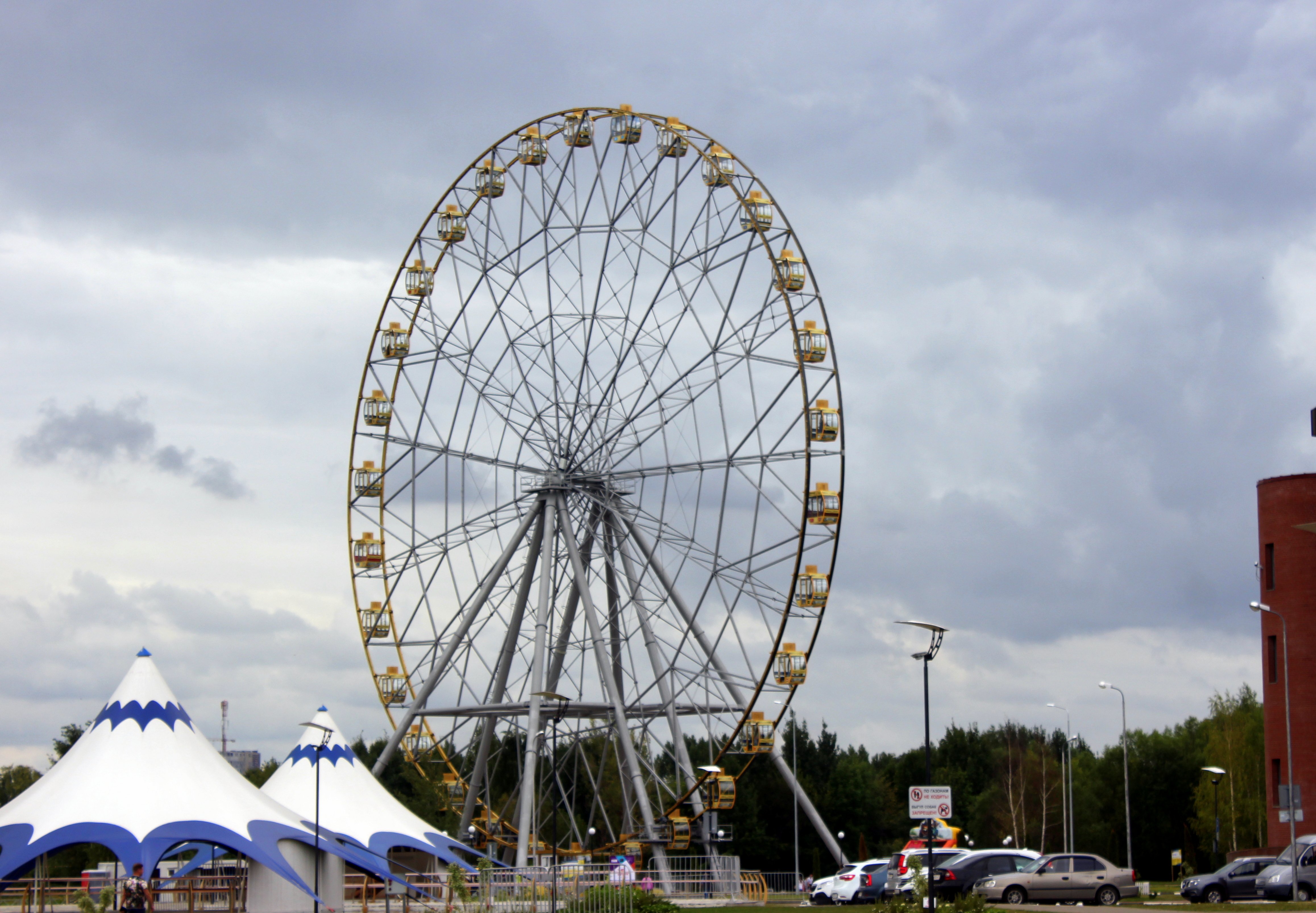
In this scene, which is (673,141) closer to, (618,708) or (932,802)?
(618,708)

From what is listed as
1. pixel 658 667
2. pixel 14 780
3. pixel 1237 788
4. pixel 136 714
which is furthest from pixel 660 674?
pixel 14 780

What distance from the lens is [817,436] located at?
44.2m

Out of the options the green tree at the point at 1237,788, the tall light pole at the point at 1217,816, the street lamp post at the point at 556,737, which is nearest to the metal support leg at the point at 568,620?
the street lamp post at the point at 556,737

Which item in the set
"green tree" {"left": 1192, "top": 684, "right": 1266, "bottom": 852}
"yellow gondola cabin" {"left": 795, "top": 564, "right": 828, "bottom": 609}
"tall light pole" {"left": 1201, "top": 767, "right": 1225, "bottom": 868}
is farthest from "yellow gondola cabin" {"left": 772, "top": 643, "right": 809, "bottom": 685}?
"green tree" {"left": 1192, "top": 684, "right": 1266, "bottom": 852}

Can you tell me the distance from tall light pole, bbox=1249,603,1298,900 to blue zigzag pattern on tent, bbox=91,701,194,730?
25.9 meters

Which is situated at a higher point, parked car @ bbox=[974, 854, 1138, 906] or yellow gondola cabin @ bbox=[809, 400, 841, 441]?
yellow gondola cabin @ bbox=[809, 400, 841, 441]

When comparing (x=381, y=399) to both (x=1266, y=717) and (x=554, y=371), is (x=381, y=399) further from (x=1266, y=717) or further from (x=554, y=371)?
(x=1266, y=717)

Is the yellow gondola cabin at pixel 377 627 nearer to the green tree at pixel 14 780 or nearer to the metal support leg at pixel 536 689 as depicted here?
the metal support leg at pixel 536 689

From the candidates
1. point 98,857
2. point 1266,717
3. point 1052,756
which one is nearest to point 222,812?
point 1266,717

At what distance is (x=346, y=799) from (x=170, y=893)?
5.12 metres

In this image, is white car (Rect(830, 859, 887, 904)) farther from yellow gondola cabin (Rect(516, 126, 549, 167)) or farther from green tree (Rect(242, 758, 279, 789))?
green tree (Rect(242, 758, 279, 789))

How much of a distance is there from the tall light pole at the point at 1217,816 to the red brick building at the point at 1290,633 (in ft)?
26.5

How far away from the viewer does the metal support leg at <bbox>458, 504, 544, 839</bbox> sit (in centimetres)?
4934

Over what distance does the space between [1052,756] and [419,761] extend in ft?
232
